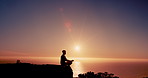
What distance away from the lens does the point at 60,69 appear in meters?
13.9

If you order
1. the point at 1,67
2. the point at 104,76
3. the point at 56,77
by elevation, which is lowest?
the point at 104,76

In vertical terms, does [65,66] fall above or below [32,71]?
above

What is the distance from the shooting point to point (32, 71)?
41.1 ft

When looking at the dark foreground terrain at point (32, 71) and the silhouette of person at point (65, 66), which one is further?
the silhouette of person at point (65, 66)

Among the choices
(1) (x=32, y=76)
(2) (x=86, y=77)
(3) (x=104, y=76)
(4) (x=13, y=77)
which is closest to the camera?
(4) (x=13, y=77)

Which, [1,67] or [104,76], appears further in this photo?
[104,76]

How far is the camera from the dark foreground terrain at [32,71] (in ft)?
38.7

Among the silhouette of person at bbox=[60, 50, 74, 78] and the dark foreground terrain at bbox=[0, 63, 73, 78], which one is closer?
the dark foreground terrain at bbox=[0, 63, 73, 78]

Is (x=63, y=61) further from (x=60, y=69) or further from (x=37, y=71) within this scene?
(x=37, y=71)

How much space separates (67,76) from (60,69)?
95cm

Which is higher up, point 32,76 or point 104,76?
point 32,76

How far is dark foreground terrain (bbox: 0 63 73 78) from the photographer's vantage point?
38.7 feet

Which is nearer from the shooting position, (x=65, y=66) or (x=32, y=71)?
(x=32, y=71)

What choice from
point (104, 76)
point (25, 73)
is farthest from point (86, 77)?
point (25, 73)
